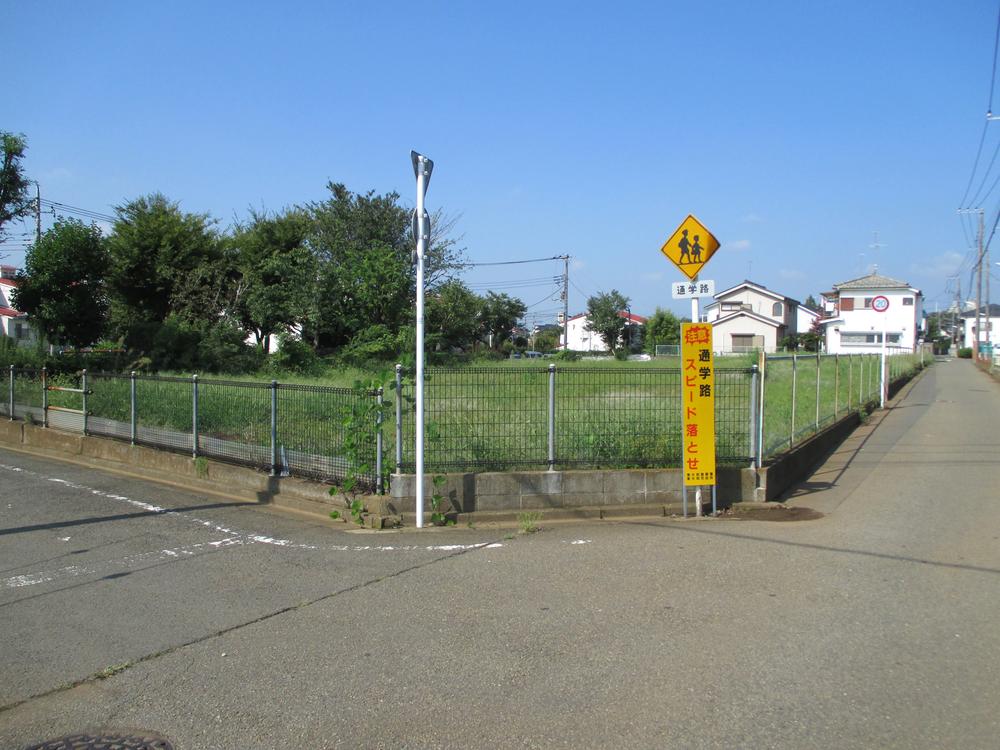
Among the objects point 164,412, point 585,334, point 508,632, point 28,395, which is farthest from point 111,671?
point 585,334

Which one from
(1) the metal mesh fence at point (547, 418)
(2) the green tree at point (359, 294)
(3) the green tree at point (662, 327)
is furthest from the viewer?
(3) the green tree at point (662, 327)

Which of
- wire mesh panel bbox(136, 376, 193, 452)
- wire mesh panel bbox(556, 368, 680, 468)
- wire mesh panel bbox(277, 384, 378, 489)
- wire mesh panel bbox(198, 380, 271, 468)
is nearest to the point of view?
wire mesh panel bbox(277, 384, 378, 489)

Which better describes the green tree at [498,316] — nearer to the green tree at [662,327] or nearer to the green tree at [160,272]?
the green tree at [662,327]

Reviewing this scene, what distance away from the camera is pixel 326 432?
880 centimetres

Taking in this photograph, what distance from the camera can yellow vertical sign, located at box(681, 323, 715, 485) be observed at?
8133 millimetres

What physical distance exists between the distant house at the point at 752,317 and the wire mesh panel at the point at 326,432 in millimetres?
44676

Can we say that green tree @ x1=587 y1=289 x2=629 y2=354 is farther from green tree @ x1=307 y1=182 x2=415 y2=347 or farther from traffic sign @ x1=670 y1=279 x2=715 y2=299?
traffic sign @ x1=670 y1=279 x2=715 y2=299

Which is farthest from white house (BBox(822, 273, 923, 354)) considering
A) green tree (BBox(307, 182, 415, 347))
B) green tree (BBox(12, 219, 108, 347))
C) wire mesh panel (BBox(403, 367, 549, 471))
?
wire mesh panel (BBox(403, 367, 549, 471))

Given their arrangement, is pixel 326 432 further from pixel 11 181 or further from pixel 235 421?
pixel 11 181

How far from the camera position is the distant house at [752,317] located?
2355 inches

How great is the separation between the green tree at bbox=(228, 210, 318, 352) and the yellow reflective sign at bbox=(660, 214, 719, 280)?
20.9 meters

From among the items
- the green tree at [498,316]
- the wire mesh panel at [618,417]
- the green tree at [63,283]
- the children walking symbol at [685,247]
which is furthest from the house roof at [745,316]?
the children walking symbol at [685,247]

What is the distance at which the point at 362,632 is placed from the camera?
4793 millimetres

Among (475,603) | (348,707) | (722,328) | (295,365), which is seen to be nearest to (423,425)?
(475,603)
